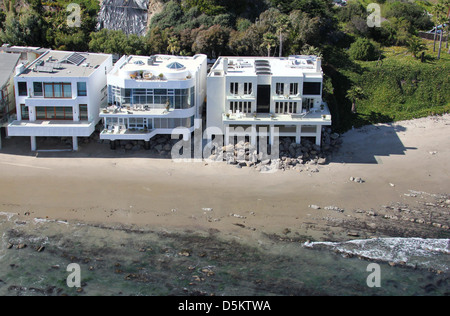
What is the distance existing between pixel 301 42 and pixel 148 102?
69.6 feet

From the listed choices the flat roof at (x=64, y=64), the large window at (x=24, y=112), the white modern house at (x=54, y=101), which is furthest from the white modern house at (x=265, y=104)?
the large window at (x=24, y=112)

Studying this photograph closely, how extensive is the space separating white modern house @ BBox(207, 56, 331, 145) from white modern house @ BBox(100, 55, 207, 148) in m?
2.25

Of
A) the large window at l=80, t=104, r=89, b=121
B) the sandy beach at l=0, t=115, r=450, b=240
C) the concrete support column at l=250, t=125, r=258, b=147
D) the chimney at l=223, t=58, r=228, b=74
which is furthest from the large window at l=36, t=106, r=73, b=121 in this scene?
the concrete support column at l=250, t=125, r=258, b=147

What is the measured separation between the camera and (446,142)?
2467 inches

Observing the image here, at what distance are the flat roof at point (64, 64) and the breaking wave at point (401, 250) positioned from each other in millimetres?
28180

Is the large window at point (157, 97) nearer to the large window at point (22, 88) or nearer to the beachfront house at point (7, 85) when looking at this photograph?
the large window at point (22, 88)

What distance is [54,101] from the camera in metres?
58.7

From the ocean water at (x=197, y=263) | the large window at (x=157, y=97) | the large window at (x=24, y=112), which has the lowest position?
the ocean water at (x=197, y=263)

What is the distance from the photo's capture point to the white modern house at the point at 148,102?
5850cm

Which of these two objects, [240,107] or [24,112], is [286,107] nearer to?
[240,107]

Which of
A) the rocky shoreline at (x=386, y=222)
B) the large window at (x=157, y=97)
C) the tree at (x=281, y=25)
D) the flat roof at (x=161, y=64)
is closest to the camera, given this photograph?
the rocky shoreline at (x=386, y=222)

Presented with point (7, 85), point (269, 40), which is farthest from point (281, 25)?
point (7, 85)

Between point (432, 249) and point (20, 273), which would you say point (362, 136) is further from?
point (20, 273)
